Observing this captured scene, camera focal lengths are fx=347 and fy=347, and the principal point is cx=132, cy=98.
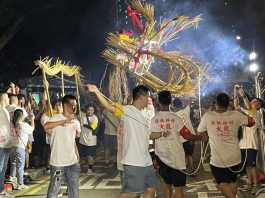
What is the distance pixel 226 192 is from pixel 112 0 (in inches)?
585

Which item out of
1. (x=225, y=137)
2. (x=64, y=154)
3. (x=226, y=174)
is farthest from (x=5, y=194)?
(x=225, y=137)

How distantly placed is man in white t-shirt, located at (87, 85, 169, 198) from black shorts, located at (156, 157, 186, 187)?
2.71ft

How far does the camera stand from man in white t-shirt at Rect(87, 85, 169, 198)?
4.78 meters

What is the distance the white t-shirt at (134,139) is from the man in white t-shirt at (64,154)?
1214 millimetres

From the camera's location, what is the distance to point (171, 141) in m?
5.68

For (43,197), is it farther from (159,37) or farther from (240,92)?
(240,92)

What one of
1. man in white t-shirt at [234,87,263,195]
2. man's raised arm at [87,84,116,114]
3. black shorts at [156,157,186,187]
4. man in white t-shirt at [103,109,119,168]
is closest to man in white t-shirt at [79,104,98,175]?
man in white t-shirt at [103,109,119,168]

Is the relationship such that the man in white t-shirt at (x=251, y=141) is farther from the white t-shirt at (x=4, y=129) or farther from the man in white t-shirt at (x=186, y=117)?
the white t-shirt at (x=4, y=129)

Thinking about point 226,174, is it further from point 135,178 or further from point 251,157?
point 251,157

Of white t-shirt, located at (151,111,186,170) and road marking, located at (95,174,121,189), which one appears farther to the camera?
road marking, located at (95,174,121,189)

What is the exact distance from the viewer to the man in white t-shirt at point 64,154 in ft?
18.4

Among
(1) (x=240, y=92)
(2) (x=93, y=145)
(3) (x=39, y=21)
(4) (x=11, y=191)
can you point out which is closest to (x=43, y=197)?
(4) (x=11, y=191)

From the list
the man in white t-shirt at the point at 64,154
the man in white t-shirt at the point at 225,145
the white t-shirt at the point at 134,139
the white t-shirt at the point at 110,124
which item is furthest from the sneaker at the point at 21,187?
the man in white t-shirt at the point at 225,145

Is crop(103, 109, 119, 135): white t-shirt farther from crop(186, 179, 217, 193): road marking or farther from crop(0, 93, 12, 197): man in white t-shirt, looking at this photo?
crop(0, 93, 12, 197): man in white t-shirt
